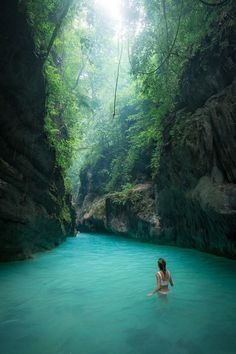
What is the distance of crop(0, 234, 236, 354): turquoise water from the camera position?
4.04 m

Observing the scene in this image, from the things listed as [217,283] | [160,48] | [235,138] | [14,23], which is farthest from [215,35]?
[217,283]

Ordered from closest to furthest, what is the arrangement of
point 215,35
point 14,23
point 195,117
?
point 14,23, point 215,35, point 195,117

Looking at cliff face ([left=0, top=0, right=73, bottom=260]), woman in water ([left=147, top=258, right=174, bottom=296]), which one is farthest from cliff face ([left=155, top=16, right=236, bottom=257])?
cliff face ([left=0, top=0, right=73, bottom=260])

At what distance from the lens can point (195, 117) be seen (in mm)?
10625

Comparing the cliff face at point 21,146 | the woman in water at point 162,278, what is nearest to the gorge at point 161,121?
the cliff face at point 21,146

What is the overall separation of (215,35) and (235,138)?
413cm

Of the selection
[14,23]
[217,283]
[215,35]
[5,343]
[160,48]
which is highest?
[160,48]

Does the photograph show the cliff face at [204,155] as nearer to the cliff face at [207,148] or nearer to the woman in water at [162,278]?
the cliff face at [207,148]

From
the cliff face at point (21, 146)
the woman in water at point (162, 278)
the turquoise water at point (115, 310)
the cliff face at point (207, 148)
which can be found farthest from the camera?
the cliff face at point (207, 148)

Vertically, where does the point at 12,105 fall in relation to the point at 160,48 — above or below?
below

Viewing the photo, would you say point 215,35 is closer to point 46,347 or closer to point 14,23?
point 14,23

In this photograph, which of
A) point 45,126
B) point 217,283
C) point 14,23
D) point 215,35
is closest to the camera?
point 217,283

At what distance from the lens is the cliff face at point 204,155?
28.6ft

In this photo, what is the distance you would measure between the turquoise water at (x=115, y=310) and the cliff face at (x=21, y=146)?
5.33ft
